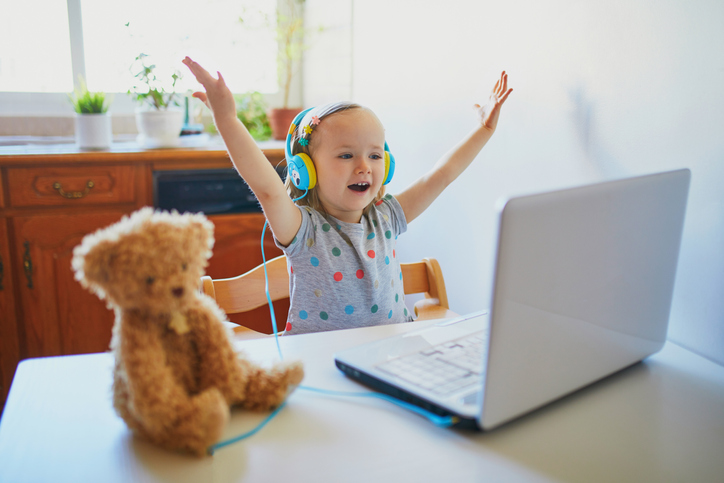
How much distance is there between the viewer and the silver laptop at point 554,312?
53 centimetres

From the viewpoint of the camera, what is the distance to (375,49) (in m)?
1.85

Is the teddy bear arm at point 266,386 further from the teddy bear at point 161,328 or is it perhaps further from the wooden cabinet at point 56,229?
the wooden cabinet at point 56,229

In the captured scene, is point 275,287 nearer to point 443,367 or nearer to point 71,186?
point 443,367

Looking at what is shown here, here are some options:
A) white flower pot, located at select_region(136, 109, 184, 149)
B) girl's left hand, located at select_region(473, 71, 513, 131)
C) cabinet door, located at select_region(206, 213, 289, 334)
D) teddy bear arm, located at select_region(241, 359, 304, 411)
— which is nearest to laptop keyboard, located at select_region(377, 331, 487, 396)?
teddy bear arm, located at select_region(241, 359, 304, 411)

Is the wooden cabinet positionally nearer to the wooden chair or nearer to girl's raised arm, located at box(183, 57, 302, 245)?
the wooden chair

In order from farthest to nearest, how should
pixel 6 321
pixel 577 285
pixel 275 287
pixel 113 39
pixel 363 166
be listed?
pixel 113 39, pixel 6 321, pixel 275 287, pixel 363 166, pixel 577 285

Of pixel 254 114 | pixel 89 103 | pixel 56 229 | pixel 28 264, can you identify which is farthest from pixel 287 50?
pixel 28 264

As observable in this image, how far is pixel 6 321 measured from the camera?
177 centimetres

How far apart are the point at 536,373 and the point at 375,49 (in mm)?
1489

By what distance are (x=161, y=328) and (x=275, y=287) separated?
57 centimetres

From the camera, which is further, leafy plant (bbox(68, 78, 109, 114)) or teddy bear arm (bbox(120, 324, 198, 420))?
leafy plant (bbox(68, 78, 109, 114))

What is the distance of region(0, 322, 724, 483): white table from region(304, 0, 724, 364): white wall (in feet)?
0.85

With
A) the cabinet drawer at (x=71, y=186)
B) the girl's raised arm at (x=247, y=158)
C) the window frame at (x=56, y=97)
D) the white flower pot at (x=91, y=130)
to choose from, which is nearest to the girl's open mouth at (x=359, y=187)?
the girl's raised arm at (x=247, y=158)

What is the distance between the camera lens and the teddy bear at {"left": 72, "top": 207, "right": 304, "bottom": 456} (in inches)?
19.3
